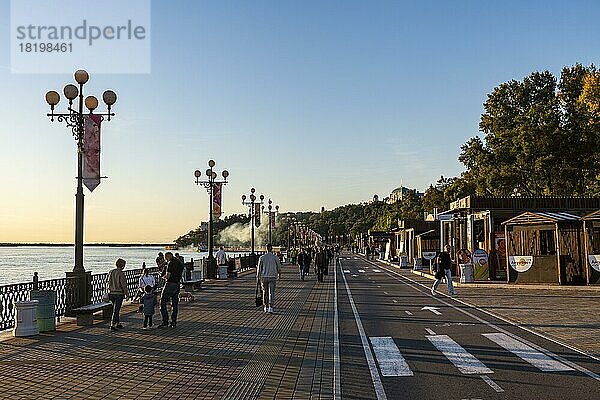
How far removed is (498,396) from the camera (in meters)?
8.84

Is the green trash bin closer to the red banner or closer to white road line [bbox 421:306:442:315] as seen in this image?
white road line [bbox 421:306:442:315]

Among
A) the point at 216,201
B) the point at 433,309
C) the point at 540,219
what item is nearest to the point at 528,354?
the point at 433,309

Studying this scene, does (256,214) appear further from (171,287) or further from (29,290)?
(171,287)

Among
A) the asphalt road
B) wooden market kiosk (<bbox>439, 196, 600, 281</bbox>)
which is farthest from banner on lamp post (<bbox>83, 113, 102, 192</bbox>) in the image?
wooden market kiosk (<bbox>439, 196, 600, 281</bbox>)

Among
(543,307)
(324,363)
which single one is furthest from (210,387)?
(543,307)

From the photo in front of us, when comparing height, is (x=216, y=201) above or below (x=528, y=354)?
above

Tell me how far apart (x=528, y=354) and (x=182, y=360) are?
Answer: 5.91m

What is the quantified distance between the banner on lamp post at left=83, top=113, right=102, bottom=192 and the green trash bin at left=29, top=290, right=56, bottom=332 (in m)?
4.10

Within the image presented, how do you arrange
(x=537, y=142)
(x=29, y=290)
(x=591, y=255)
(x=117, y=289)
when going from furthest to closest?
1. (x=537, y=142)
2. (x=591, y=255)
3. (x=29, y=290)
4. (x=117, y=289)

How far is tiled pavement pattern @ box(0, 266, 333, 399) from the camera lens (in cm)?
938

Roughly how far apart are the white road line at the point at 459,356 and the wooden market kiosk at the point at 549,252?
16.1 metres

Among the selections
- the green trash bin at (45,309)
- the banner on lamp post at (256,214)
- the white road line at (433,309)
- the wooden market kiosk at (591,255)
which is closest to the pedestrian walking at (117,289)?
the green trash bin at (45,309)

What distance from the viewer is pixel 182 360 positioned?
462 inches

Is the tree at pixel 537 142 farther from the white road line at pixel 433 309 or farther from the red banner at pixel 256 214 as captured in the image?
the white road line at pixel 433 309
